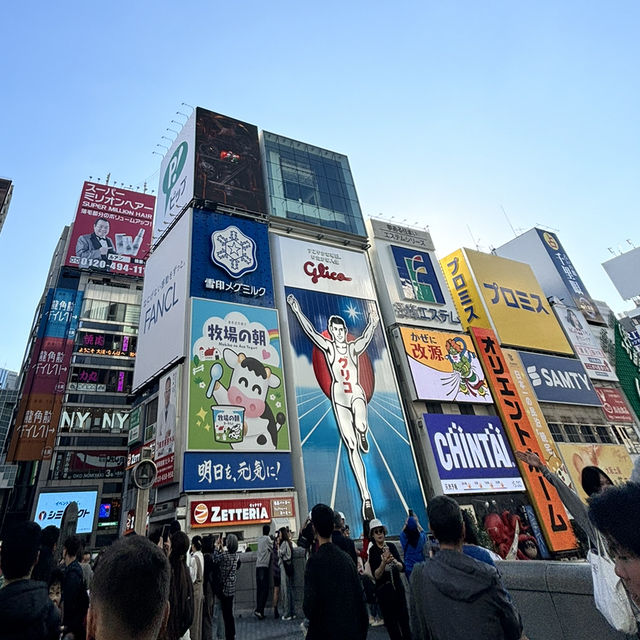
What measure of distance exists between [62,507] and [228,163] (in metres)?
30.1

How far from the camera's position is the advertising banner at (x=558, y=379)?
31.8 meters

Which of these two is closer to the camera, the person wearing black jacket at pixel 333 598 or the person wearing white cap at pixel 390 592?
the person wearing black jacket at pixel 333 598

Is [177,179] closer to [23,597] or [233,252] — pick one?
[233,252]

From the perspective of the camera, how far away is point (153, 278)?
1051 inches

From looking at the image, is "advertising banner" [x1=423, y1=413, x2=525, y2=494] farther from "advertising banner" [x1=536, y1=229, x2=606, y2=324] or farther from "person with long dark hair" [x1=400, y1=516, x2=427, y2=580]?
"advertising banner" [x1=536, y1=229, x2=606, y2=324]

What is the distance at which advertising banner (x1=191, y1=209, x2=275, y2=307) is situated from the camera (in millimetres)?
22609

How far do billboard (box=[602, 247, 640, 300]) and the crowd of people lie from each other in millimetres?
62280

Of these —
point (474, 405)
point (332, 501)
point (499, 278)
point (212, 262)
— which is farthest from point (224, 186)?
point (499, 278)

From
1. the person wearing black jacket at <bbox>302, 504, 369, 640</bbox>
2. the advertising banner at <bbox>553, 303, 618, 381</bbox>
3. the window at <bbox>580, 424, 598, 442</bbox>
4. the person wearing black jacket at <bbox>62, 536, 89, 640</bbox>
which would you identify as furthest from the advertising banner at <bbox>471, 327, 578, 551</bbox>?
the person wearing black jacket at <bbox>62, 536, 89, 640</bbox>

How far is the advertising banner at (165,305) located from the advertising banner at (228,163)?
2.94 metres

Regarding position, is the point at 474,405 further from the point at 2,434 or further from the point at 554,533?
the point at 2,434

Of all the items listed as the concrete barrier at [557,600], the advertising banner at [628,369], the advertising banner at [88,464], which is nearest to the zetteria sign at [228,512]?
the concrete barrier at [557,600]

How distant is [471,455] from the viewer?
24.9 meters

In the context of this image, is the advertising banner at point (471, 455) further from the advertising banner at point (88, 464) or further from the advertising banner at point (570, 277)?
the advertising banner at point (88, 464)
